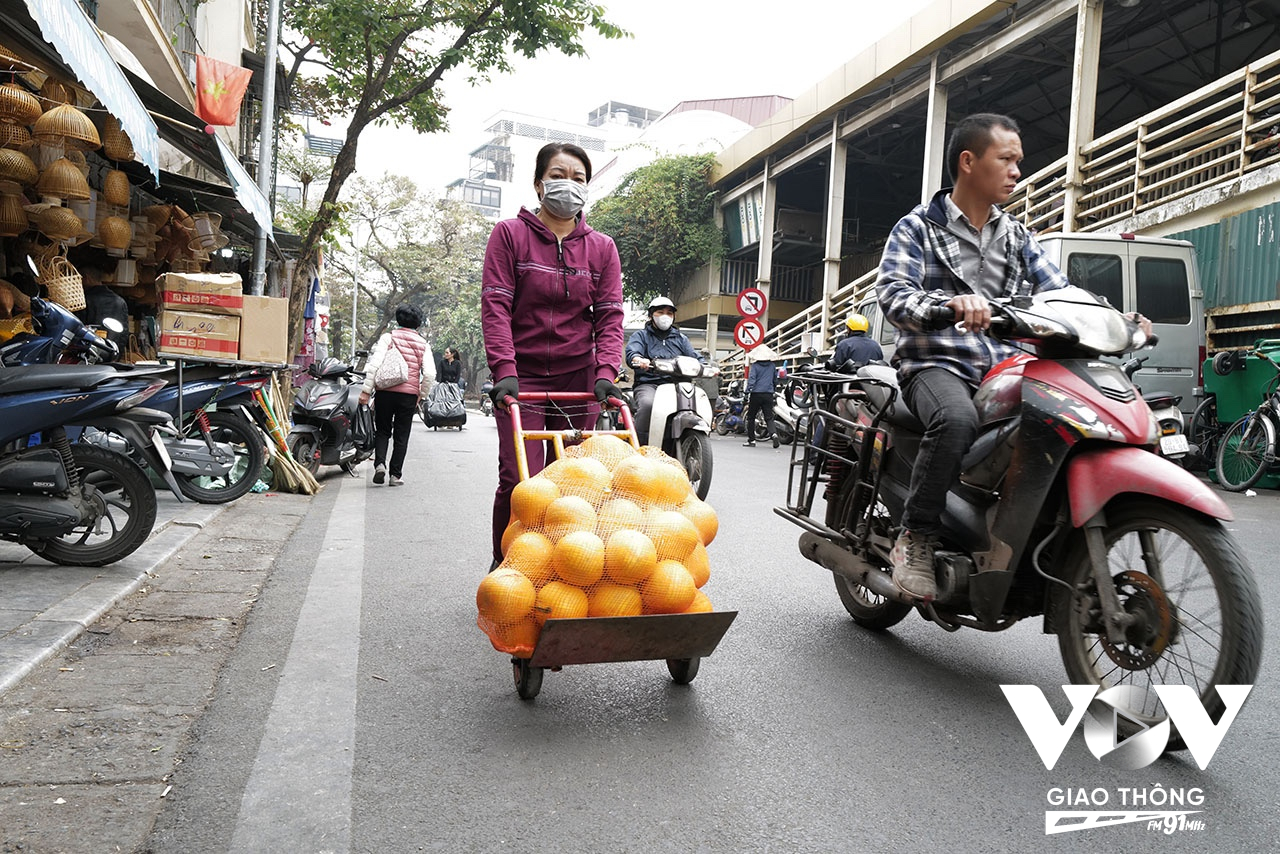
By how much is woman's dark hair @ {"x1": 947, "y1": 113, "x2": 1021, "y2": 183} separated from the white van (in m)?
6.77

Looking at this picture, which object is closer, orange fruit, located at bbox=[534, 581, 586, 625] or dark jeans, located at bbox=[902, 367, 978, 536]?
orange fruit, located at bbox=[534, 581, 586, 625]

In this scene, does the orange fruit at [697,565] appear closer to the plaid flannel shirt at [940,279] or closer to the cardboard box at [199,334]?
the plaid flannel shirt at [940,279]

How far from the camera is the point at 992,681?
11.6ft

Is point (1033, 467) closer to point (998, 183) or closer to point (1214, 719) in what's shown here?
point (1214, 719)

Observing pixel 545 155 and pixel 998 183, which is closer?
pixel 998 183

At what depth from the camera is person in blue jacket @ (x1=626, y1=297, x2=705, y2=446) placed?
8.41 metres

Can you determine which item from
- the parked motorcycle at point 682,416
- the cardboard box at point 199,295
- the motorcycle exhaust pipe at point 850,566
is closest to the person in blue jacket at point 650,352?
the parked motorcycle at point 682,416

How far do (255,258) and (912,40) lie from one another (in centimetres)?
1212

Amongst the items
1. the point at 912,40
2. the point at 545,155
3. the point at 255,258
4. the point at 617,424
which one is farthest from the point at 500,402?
the point at 912,40

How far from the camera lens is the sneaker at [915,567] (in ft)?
10.9

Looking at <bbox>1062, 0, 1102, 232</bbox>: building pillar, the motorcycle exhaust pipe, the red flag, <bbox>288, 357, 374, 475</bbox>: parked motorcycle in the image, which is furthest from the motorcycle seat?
<bbox>1062, 0, 1102, 232</bbox>: building pillar

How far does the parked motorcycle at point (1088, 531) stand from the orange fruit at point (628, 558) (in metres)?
1.00

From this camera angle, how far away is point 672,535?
3.03m

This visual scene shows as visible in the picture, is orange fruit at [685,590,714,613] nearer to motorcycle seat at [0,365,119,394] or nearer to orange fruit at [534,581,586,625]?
orange fruit at [534,581,586,625]
